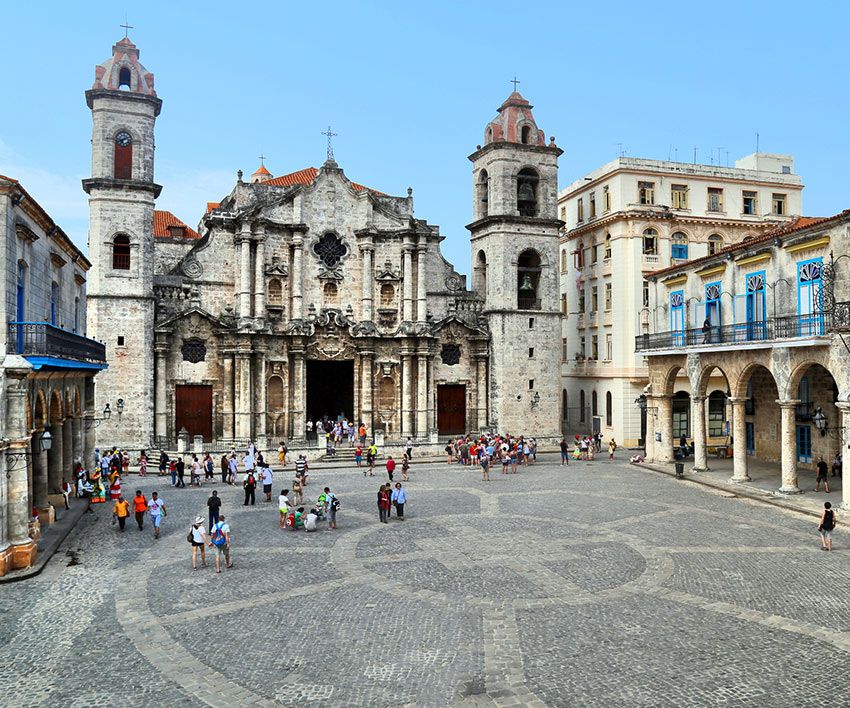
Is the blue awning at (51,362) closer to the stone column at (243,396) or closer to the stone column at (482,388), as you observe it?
the stone column at (243,396)

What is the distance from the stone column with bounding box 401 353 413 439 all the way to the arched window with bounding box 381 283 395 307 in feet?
11.1

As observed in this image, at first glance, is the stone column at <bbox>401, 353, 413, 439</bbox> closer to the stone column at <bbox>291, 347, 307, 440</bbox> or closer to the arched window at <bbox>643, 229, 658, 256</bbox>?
the stone column at <bbox>291, 347, 307, 440</bbox>

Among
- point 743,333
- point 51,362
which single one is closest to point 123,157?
point 51,362

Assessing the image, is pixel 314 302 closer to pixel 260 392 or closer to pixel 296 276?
pixel 296 276

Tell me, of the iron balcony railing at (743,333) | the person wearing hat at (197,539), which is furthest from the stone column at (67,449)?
the iron balcony railing at (743,333)

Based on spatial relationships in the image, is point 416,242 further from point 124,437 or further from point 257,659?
point 257,659

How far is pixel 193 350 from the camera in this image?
127ft

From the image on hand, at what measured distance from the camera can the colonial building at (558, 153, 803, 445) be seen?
44.1m

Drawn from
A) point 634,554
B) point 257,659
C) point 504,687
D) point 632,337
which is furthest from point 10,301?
point 632,337

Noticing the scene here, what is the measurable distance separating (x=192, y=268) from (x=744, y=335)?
28.1 m

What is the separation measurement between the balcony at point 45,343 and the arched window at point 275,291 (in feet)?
56.4

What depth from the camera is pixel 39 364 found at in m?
17.7

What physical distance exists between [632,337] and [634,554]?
90.5 feet

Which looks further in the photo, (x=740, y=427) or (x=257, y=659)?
(x=740, y=427)
